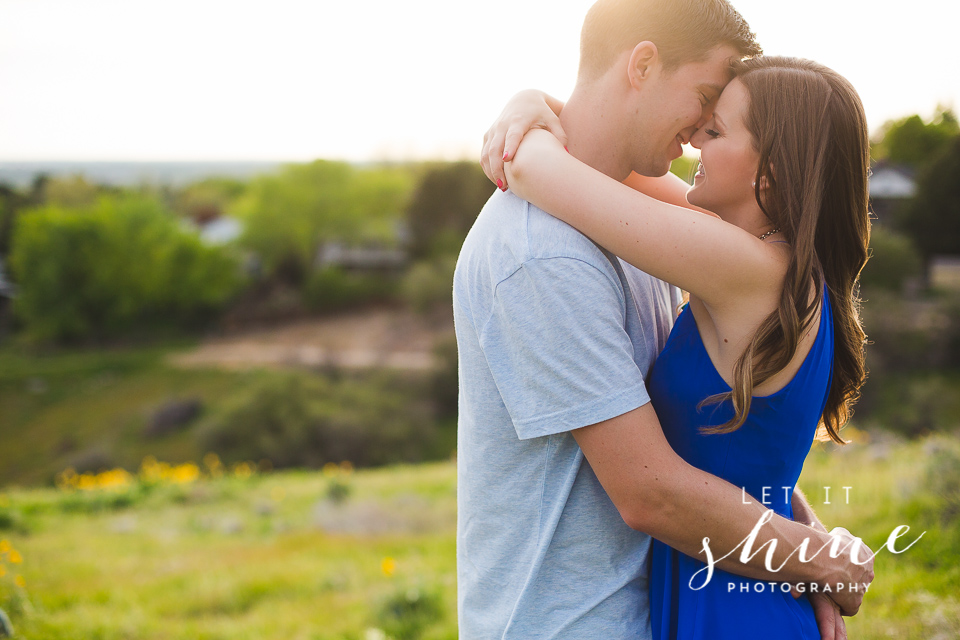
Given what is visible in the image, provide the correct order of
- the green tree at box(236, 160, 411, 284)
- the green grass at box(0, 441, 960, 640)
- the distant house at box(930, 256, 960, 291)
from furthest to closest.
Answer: the green tree at box(236, 160, 411, 284) → the distant house at box(930, 256, 960, 291) → the green grass at box(0, 441, 960, 640)

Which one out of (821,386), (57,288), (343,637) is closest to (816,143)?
(821,386)

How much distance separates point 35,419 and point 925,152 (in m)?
34.1

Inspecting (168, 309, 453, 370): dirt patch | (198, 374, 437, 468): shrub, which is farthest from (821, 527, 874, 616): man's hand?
(168, 309, 453, 370): dirt patch

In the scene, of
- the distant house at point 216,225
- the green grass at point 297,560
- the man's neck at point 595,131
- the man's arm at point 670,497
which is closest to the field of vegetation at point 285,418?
the green grass at point 297,560

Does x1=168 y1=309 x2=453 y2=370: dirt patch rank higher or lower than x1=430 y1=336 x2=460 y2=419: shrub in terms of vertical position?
lower

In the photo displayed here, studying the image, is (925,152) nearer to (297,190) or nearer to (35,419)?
(35,419)

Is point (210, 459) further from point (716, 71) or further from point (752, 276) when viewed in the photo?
point (752, 276)

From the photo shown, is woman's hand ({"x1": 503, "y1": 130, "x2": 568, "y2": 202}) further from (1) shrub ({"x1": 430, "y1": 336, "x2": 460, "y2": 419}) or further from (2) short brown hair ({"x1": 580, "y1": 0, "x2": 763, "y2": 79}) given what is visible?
(1) shrub ({"x1": 430, "y1": 336, "x2": 460, "y2": 419})

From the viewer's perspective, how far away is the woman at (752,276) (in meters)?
1.40

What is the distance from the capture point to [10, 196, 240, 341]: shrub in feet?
129

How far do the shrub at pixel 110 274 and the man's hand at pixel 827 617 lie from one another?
1707 inches

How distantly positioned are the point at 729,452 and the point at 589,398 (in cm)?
43

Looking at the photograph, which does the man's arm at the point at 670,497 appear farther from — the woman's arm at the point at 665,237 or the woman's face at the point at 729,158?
the woman's face at the point at 729,158

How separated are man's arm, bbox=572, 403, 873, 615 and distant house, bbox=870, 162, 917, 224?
355 inches
